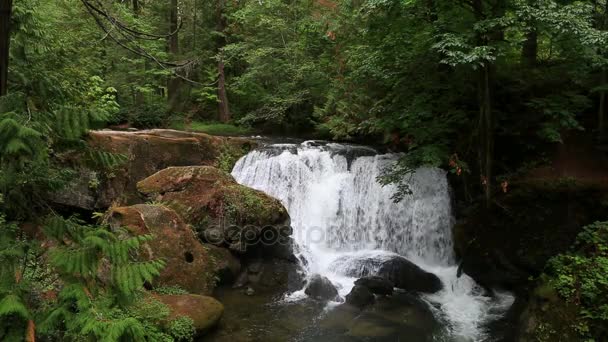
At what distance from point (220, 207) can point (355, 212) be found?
4.04m

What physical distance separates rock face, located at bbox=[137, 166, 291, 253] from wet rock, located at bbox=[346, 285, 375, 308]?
8.73ft

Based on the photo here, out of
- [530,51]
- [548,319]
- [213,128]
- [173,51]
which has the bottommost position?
[548,319]

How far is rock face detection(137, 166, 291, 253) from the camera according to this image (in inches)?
398

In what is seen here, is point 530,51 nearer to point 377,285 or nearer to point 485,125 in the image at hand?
point 485,125

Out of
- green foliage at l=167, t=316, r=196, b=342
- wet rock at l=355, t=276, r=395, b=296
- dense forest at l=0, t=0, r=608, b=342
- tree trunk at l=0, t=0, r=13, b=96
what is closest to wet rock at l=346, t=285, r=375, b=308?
wet rock at l=355, t=276, r=395, b=296

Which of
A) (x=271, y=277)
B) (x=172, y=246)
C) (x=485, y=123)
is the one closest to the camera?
(x=172, y=246)

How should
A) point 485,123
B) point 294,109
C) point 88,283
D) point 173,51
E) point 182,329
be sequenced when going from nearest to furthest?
1. point 88,283
2. point 182,329
3. point 485,123
4. point 294,109
5. point 173,51

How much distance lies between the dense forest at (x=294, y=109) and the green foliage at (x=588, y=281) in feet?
0.08

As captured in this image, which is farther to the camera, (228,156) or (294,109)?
(294,109)

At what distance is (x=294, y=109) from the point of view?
18562 mm

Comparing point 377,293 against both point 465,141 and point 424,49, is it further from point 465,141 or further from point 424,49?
point 424,49

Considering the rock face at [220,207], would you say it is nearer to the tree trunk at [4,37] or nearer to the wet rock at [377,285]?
the wet rock at [377,285]

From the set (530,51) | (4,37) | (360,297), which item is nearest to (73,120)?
(4,37)

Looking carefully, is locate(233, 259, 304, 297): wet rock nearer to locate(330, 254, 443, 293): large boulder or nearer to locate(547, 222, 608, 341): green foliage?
locate(330, 254, 443, 293): large boulder
